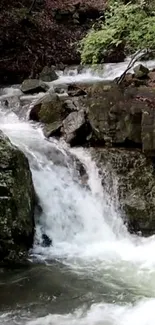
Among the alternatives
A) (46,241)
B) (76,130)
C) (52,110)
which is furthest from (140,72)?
(46,241)

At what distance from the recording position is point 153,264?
7.58 meters

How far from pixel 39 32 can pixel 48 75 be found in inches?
145

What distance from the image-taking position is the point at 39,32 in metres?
18.9

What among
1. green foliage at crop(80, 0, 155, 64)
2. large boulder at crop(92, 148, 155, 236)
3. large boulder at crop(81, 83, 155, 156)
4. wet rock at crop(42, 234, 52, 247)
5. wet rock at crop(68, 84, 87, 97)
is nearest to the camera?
wet rock at crop(42, 234, 52, 247)

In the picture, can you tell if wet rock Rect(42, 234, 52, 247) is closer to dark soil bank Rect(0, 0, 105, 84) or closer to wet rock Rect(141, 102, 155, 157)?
wet rock Rect(141, 102, 155, 157)

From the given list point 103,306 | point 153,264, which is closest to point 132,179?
point 153,264

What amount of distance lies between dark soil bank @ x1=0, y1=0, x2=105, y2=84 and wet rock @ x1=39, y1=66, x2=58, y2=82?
1.50ft

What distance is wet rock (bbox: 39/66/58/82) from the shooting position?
1585 cm

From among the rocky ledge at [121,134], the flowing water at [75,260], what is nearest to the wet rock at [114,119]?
the rocky ledge at [121,134]

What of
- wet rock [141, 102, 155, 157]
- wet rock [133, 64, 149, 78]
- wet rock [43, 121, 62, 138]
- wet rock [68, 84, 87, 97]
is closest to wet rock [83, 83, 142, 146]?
wet rock [141, 102, 155, 157]

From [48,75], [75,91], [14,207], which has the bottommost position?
[14,207]

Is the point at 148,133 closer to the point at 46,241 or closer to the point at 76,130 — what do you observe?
the point at 76,130

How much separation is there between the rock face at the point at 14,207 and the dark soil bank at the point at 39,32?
830 centimetres

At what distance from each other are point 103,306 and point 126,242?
8.39 ft
